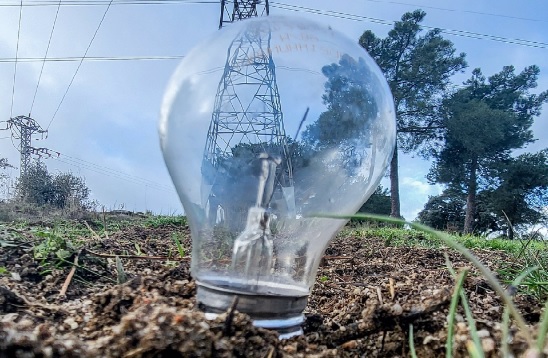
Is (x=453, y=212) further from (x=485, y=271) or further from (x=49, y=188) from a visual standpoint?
(x=485, y=271)

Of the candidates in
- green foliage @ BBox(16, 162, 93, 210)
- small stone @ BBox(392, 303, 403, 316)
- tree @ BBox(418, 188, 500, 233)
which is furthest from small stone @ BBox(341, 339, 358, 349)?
tree @ BBox(418, 188, 500, 233)

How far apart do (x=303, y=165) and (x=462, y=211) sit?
18890mm

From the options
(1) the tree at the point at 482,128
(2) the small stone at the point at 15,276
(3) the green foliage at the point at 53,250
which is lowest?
(2) the small stone at the point at 15,276

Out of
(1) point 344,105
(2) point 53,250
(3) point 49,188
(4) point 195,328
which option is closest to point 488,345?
(4) point 195,328

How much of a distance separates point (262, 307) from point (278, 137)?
0.45 metres

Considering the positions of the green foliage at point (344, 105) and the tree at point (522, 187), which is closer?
the green foliage at point (344, 105)

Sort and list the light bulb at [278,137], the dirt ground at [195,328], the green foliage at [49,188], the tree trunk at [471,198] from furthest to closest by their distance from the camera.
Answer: the tree trunk at [471,198], the green foliage at [49,188], the light bulb at [278,137], the dirt ground at [195,328]

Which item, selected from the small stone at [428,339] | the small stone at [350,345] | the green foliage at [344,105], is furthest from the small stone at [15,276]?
the small stone at [428,339]

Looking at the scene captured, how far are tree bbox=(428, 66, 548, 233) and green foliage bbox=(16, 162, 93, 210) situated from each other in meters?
11.9

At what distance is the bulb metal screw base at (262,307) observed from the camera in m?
1.05

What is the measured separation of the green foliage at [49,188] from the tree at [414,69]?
10196 mm

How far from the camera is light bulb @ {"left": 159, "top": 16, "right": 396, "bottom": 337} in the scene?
1.26m

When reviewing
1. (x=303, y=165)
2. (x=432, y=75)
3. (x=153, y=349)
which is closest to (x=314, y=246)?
(x=303, y=165)

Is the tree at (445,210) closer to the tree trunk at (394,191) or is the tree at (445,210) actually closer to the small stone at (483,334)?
the tree trunk at (394,191)
